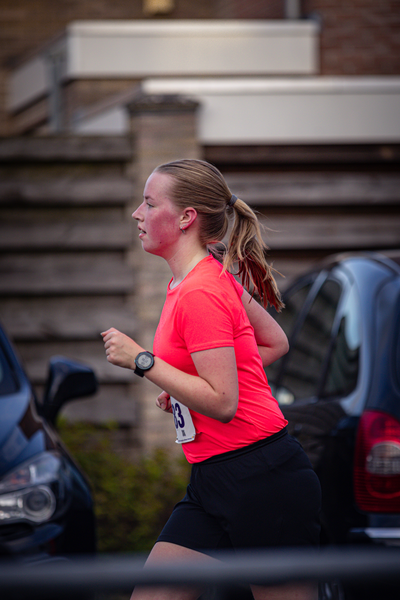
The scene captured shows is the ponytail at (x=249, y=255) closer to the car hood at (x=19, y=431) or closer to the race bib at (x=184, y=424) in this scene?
the race bib at (x=184, y=424)

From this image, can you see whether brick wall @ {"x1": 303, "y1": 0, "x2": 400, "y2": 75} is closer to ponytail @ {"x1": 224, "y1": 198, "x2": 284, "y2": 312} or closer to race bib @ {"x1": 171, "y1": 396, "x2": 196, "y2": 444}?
ponytail @ {"x1": 224, "y1": 198, "x2": 284, "y2": 312}

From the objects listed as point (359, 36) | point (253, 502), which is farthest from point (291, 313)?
point (359, 36)

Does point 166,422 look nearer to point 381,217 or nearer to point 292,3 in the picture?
point 381,217

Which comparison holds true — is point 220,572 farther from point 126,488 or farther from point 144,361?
point 126,488

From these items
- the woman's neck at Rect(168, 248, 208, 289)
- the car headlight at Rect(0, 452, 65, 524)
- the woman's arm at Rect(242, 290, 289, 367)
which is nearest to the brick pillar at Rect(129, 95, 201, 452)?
the car headlight at Rect(0, 452, 65, 524)

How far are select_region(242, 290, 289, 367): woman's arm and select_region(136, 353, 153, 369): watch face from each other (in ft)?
1.45

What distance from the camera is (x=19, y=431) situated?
312 cm

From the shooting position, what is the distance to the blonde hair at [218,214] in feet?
6.88

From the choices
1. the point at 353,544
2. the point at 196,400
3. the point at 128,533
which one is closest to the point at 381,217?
the point at 128,533

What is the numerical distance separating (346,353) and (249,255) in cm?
105

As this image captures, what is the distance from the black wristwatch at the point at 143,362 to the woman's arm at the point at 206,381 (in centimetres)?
1

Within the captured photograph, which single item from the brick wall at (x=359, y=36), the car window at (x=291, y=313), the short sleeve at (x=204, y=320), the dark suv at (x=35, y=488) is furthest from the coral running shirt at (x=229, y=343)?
the brick wall at (x=359, y=36)

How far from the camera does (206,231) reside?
7.05ft

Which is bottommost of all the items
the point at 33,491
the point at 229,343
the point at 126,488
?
the point at 126,488
